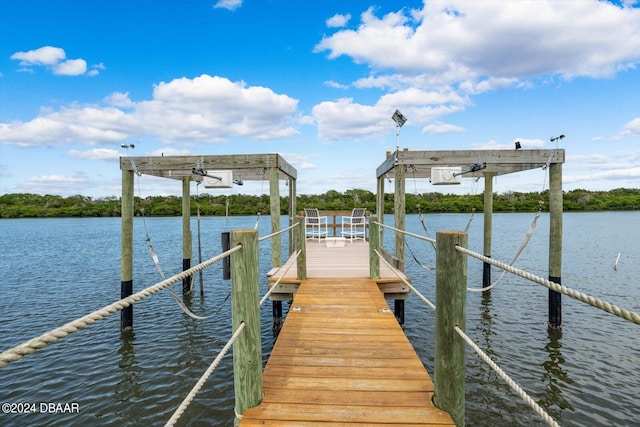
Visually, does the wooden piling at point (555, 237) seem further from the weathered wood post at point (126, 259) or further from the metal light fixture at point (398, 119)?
the weathered wood post at point (126, 259)

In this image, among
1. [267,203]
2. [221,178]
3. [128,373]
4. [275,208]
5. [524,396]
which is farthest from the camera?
[267,203]

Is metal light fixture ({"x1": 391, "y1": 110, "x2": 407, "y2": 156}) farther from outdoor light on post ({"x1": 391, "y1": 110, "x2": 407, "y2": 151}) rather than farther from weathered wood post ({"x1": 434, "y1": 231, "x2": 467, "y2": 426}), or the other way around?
weathered wood post ({"x1": 434, "y1": 231, "x2": 467, "y2": 426})

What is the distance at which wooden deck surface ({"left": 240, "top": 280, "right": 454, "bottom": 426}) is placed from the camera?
7.48 ft

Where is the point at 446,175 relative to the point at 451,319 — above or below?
above

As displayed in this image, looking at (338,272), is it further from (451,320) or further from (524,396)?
(524,396)

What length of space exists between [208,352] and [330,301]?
3363mm

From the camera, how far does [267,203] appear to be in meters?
58.7

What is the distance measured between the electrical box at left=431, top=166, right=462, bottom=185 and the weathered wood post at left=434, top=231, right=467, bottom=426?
5.94 m

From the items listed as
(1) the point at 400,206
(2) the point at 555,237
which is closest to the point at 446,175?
(1) the point at 400,206

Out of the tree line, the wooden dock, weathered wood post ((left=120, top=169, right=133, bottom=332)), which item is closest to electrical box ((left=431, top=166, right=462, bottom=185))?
the wooden dock

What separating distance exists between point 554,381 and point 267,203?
2167 inches

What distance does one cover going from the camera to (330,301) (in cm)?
486

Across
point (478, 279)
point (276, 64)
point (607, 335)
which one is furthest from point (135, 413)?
point (276, 64)

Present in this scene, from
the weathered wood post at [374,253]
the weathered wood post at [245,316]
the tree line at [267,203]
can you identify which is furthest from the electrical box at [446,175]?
the tree line at [267,203]
